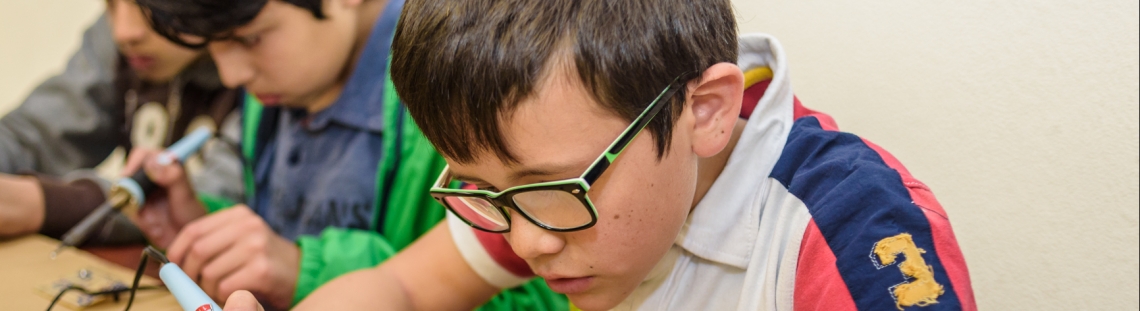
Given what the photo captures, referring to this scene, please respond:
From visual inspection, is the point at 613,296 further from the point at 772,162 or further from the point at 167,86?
the point at 167,86

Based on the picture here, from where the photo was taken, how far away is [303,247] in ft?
3.26

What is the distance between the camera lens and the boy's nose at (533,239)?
625 millimetres

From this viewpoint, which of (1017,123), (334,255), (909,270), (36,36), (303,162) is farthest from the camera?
(36,36)

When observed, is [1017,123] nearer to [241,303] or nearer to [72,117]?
[241,303]

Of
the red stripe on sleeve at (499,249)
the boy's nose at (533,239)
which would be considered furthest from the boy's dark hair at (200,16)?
the boy's nose at (533,239)

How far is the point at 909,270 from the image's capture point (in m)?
0.53

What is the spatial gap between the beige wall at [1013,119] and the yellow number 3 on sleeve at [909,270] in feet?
1.01

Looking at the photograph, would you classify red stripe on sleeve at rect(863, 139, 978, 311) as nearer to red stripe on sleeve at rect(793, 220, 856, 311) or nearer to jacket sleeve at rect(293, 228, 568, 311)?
red stripe on sleeve at rect(793, 220, 856, 311)

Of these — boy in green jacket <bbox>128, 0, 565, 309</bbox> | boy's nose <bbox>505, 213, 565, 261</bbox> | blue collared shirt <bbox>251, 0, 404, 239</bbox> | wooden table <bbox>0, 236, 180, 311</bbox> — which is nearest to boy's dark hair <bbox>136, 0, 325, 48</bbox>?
boy in green jacket <bbox>128, 0, 565, 309</bbox>

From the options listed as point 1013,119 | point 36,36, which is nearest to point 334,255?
point 1013,119

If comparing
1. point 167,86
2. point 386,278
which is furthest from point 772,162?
point 167,86

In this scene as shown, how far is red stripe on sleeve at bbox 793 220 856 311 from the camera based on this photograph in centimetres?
56

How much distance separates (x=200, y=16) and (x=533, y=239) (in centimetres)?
60

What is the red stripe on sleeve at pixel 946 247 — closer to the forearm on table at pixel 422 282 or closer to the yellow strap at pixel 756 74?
the yellow strap at pixel 756 74
